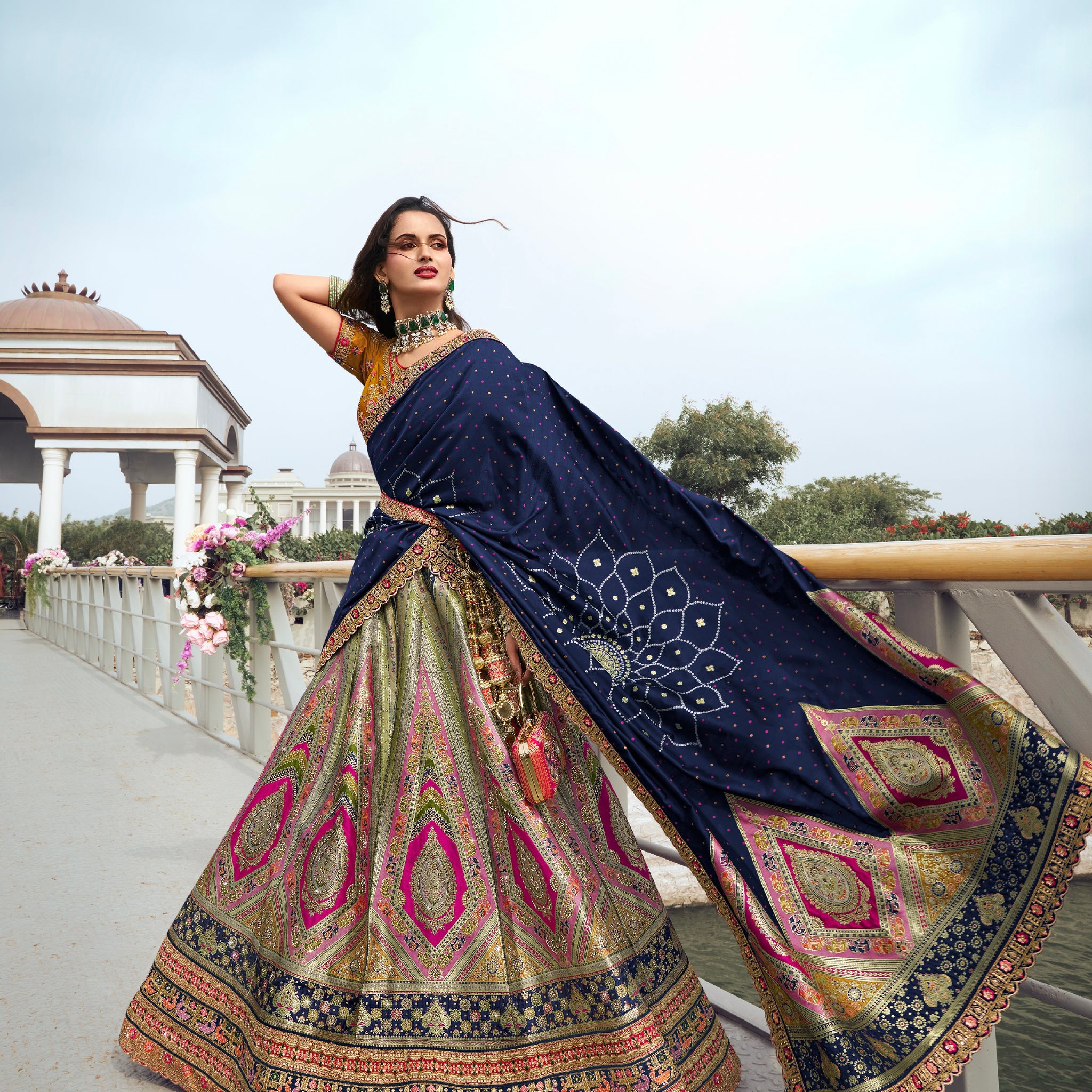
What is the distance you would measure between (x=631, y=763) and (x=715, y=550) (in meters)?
0.33

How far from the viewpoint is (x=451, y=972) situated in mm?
1156

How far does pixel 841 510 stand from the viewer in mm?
31109

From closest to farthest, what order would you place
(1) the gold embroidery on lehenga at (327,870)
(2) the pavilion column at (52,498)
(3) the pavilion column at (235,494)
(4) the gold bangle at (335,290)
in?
(1) the gold embroidery on lehenga at (327,870)
(4) the gold bangle at (335,290)
(2) the pavilion column at (52,498)
(3) the pavilion column at (235,494)

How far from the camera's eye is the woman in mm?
1002

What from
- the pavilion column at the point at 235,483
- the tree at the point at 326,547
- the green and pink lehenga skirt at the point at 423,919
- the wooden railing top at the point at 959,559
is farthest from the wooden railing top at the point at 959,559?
the pavilion column at the point at 235,483

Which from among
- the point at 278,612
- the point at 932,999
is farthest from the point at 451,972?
the point at 278,612

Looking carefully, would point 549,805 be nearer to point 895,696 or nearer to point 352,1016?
point 352,1016

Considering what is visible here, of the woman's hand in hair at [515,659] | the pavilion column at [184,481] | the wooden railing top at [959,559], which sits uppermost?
the pavilion column at [184,481]

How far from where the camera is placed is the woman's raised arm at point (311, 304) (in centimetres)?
156

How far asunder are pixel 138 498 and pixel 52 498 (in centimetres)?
388

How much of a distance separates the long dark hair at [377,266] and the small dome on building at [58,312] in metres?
19.5

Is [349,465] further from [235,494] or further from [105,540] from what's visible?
[235,494]

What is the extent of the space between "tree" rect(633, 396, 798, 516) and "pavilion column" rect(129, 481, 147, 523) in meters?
15.6

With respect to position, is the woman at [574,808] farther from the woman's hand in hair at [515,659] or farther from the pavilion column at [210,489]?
the pavilion column at [210,489]
